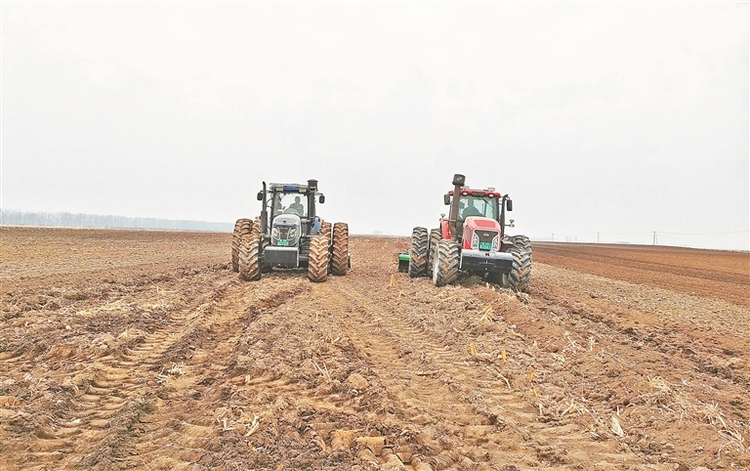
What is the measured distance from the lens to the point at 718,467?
3.46 m

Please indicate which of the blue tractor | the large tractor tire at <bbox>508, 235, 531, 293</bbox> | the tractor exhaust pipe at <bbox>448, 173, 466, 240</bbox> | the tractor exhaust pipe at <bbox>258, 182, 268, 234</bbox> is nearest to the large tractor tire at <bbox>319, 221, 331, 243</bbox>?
the blue tractor

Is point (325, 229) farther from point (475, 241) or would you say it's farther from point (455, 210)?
point (475, 241)

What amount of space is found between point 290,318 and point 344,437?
425 cm

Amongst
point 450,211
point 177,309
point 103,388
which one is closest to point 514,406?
point 103,388

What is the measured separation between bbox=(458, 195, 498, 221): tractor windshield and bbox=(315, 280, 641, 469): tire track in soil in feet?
22.9

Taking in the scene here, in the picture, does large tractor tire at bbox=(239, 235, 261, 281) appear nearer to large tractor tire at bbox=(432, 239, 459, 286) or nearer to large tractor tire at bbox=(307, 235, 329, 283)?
large tractor tire at bbox=(307, 235, 329, 283)

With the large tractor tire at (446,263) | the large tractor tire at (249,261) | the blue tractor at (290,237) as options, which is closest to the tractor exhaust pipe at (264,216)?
the blue tractor at (290,237)

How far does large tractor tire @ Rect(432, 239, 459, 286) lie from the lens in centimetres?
1187

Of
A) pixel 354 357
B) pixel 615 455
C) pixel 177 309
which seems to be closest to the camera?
pixel 615 455

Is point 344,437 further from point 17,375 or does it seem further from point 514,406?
point 17,375

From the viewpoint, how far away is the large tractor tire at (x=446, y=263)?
11.9m

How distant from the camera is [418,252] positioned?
14258 mm

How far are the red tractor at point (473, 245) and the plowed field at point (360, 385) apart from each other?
2.09 metres

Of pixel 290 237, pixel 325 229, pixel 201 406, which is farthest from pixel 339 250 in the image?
pixel 201 406
